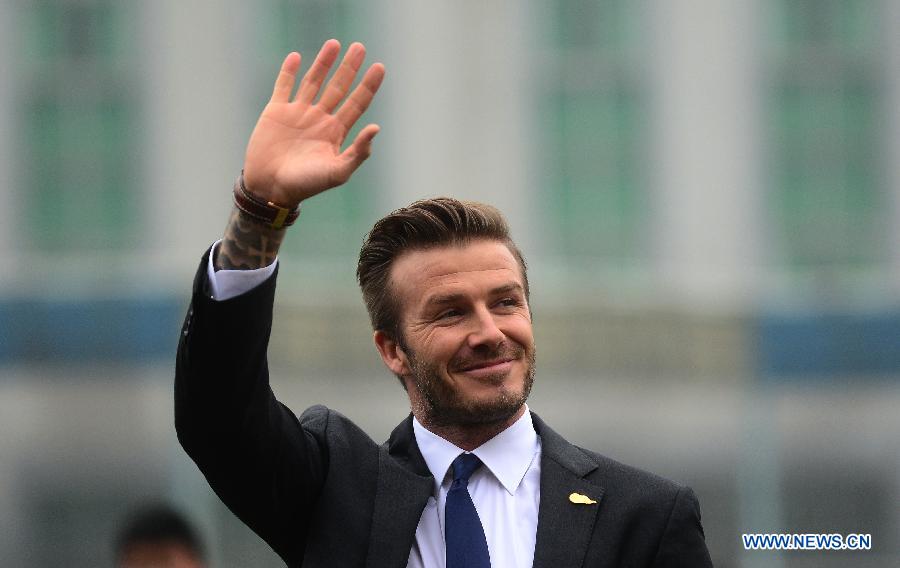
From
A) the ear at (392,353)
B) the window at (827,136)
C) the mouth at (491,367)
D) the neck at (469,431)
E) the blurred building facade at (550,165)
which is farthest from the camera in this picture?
the window at (827,136)

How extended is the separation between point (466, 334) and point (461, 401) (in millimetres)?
144

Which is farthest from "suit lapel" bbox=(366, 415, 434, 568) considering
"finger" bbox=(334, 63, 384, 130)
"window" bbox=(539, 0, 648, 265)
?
"window" bbox=(539, 0, 648, 265)

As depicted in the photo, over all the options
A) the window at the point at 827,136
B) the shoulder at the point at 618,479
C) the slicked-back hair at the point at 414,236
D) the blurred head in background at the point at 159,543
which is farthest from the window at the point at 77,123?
the shoulder at the point at 618,479

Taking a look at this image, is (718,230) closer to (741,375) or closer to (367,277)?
(741,375)

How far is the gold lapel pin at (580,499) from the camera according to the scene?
11.7 ft

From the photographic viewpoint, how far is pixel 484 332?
3545 millimetres

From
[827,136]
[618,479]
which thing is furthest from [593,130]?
[618,479]

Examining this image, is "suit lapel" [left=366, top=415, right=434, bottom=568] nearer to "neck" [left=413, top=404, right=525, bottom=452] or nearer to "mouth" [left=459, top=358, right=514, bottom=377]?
"neck" [left=413, top=404, right=525, bottom=452]

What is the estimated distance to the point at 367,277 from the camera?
3.88 m

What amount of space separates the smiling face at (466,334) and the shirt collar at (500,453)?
0.13ft

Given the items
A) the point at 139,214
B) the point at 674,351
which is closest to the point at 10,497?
the point at 139,214

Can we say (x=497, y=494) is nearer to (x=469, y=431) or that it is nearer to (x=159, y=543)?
(x=469, y=431)

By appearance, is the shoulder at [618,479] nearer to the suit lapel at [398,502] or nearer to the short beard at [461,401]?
the short beard at [461,401]

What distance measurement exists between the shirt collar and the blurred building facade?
46.7 ft
